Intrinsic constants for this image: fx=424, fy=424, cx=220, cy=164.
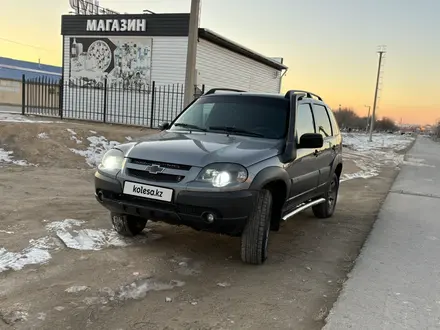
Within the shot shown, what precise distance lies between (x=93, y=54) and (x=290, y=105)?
55.1ft

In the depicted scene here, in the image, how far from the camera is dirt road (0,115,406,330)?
10.8 ft

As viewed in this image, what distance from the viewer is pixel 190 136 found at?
489 centimetres

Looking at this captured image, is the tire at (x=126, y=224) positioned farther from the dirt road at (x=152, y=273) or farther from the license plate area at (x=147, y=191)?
the license plate area at (x=147, y=191)

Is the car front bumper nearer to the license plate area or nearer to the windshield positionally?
the license plate area

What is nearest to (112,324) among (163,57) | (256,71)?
(163,57)

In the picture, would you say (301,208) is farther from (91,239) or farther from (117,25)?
(117,25)

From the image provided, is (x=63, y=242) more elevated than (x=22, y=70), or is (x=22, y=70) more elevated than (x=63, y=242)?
(x=22, y=70)

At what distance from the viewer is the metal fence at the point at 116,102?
18781 mm

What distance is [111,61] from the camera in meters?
19.6

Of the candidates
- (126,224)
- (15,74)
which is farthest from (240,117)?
(15,74)

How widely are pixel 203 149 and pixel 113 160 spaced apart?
3.27ft

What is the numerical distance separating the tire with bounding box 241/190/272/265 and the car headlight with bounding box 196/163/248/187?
0.37 meters

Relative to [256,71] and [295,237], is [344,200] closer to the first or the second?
[295,237]

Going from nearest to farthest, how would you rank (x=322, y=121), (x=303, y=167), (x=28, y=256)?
1. (x=28, y=256)
2. (x=303, y=167)
3. (x=322, y=121)
